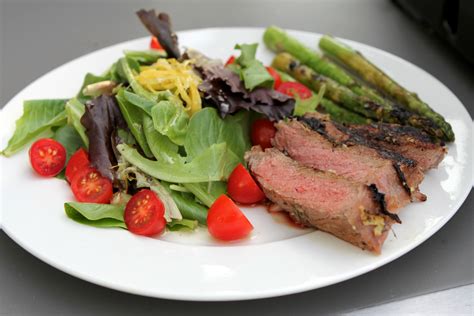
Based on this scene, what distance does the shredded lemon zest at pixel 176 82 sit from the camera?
465 cm

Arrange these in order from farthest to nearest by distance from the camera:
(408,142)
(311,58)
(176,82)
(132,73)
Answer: (311,58), (132,73), (176,82), (408,142)

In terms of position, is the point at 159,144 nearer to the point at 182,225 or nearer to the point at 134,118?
the point at 134,118

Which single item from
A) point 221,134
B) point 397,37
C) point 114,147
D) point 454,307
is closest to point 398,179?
point 454,307

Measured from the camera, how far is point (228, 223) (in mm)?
3891

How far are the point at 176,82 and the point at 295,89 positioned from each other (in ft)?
4.14

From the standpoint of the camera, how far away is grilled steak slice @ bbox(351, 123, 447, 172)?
13.9ft

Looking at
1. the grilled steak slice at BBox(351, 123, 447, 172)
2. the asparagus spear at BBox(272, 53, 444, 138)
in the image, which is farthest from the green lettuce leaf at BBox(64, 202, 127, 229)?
the asparagus spear at BBox(272, 53, 444, 138)

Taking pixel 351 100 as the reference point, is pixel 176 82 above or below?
above

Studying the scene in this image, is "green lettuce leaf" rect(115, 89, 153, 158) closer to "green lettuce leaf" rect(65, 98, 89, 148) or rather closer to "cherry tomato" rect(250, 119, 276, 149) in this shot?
"green lettuce leaf" rect(65, 98, 89, 148)

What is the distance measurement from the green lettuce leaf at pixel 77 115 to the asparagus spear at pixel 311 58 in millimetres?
2215

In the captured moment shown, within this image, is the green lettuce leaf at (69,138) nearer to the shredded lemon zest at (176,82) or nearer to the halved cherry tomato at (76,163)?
the halved cherry tomato at (76,163)

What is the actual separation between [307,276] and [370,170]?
0.94m

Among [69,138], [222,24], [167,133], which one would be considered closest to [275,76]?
[167,133]

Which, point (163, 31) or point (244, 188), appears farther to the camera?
point (163, 31)
